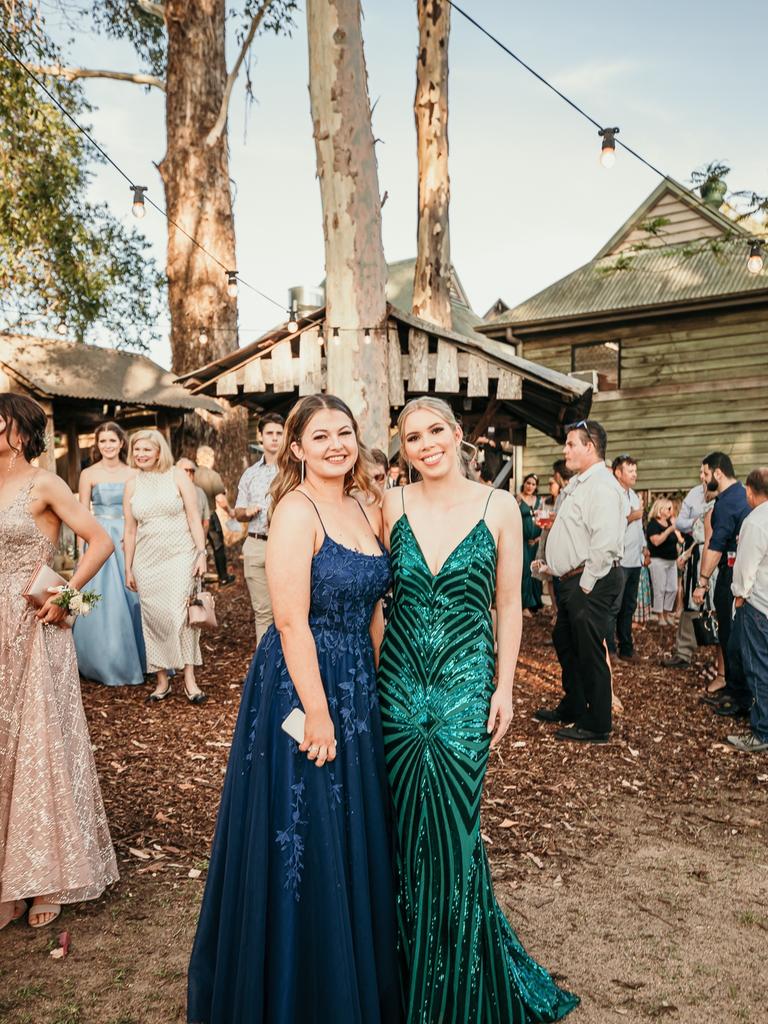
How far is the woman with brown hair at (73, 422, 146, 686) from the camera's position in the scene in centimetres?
759

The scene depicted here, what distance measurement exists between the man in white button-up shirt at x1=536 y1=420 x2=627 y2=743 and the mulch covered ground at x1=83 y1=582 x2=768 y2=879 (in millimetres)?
378

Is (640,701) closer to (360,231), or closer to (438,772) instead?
(360,231)

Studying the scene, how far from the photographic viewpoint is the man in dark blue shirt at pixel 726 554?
688 centimetres

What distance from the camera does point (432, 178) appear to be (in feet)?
43.2

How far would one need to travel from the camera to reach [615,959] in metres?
3.21

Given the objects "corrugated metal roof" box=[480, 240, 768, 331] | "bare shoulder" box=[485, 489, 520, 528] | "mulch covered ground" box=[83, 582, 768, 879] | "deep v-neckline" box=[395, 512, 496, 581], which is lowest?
"mulch covered ground" box=[83, 582, 768, 879]

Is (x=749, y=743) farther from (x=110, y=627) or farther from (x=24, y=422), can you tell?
(x=110, y=627)

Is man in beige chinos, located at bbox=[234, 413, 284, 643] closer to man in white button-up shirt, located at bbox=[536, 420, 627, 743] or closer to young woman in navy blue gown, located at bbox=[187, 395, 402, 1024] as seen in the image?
man in white button-up shirt, located at bbox=[536, 420, 627, 743]

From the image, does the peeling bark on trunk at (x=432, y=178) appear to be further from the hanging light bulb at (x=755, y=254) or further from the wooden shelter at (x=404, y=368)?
the wooden shelter at (x=404, y=368)

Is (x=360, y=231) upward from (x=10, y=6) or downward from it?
downward

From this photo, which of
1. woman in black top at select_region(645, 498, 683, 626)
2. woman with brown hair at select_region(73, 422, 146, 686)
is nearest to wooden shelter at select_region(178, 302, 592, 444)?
woman with brown hair at select_region(73, 422, 146, 686)

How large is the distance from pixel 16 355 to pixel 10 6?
232 inches

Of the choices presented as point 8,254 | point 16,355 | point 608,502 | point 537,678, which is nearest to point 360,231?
point 608,502

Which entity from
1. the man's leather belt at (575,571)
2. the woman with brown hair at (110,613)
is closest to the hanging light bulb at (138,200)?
the woman with brown hair at (110,613)
